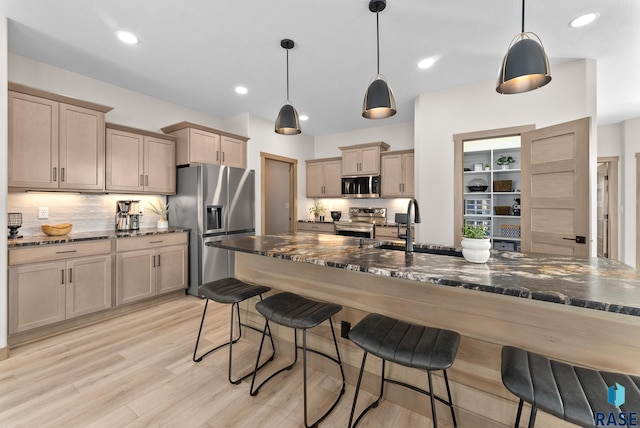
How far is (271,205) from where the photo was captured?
17.7ft

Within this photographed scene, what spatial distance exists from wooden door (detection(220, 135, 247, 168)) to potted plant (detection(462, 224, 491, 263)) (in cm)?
369

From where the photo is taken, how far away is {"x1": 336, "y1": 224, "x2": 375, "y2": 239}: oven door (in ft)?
16.6

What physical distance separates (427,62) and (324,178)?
3.21m

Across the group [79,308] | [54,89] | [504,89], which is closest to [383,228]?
[504,89]

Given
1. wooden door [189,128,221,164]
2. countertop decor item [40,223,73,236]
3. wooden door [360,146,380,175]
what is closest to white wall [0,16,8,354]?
countertop decor item [40,223,73,236]

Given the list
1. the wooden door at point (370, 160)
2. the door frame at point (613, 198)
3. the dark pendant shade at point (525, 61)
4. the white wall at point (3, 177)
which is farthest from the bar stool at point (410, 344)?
the door frame at point (613, 198)

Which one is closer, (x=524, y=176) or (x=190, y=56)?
(x=190, y=56)

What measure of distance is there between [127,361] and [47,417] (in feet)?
1.92

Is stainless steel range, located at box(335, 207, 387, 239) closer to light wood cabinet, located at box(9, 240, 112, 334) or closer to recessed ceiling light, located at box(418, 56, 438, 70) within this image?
recessed ceiling light, located at box(418, 56, 438, 70)

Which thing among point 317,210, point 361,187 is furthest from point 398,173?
point 317,210

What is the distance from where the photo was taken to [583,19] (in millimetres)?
2250

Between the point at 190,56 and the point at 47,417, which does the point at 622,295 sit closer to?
the point at 47,417

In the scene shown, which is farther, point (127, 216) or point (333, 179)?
point (333, 179)

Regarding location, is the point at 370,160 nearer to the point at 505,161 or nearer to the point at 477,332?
the point at 505,161
